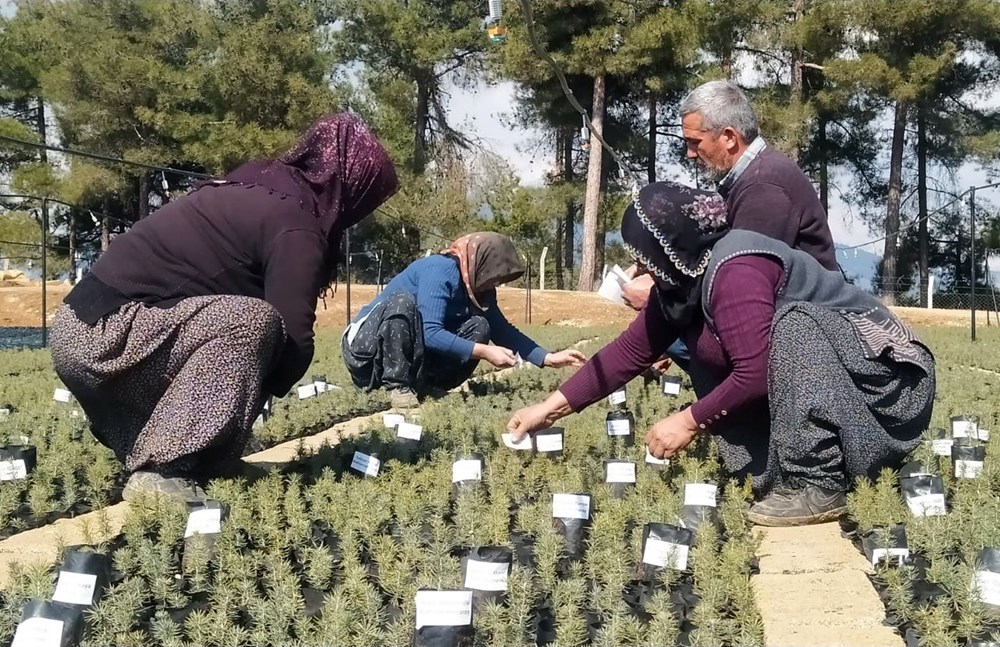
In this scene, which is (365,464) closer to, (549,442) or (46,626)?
(549,442)

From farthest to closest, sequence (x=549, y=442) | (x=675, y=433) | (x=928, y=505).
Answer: (x=549, y=442), (x=675, y=433), (x=928, y=505)

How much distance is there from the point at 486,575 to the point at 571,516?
1.95 feet

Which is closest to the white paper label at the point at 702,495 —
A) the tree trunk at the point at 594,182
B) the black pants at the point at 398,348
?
the black pants at the point at 398,348

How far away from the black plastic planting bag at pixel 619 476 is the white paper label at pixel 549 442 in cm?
48

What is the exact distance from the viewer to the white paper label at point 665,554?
7.79 ft

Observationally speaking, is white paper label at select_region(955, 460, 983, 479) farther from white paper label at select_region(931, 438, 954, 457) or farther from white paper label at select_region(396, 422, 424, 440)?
white paper label at select_region(396, 422, 424, 440)

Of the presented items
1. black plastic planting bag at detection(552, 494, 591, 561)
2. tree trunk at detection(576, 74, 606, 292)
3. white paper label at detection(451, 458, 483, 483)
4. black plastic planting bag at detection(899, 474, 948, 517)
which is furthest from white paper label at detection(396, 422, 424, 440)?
tree trunk at detection(576, 74, 606, 292)

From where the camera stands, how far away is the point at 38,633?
1.90 meters

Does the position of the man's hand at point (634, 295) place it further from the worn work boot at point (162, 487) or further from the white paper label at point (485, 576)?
the white paper label at point (485, 576)

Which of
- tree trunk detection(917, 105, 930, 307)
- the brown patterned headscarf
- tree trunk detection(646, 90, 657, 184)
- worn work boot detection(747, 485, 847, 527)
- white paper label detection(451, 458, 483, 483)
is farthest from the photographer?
tree trunk detection(646, 90, 657, 184)

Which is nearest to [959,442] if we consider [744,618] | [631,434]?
[631,434]

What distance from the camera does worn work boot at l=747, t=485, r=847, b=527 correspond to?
9.64 feet

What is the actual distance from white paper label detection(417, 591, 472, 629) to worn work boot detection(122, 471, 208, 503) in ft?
4.32

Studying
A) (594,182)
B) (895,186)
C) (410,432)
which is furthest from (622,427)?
(895,186)
